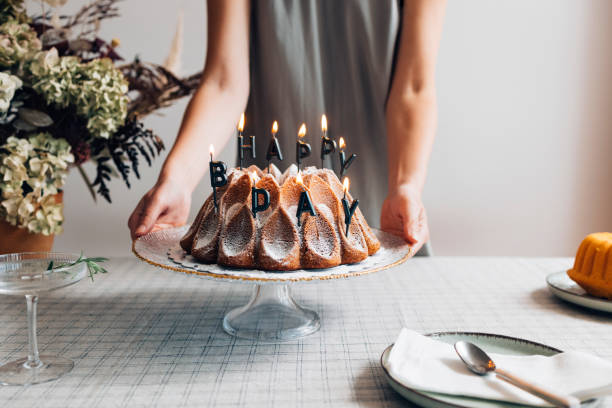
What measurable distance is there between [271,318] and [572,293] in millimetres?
722

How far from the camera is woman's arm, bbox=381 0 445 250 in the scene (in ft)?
5.99

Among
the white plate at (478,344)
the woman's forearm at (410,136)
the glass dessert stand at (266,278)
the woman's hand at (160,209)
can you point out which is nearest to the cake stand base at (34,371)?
the glass dessert stand at (266,278)

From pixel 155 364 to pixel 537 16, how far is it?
138 inches

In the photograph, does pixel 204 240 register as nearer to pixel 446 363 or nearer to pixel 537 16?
pixel 446 363

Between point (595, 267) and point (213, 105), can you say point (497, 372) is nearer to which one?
point (595, 267)

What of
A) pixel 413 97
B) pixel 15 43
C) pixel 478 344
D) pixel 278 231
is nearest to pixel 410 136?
pixel 413 97

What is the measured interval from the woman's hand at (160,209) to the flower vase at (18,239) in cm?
34

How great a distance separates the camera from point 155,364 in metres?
1.05

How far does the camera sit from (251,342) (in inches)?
45.7

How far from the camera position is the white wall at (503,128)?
3.58 m

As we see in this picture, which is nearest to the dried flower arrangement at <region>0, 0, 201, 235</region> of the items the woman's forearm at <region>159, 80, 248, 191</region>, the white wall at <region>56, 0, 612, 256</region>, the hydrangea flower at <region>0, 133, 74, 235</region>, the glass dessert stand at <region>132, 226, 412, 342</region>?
the hydrangea flower at <region>0, 133, 74, 235</region>

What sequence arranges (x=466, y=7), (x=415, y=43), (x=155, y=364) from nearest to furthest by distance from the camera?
(x=155, y=364), (x=415, y=43), (x=466, y=7)

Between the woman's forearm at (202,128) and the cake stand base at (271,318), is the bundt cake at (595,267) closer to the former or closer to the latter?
the cake stand base at (271,318)

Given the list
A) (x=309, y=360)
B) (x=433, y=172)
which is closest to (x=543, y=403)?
(x=309, y=360)
